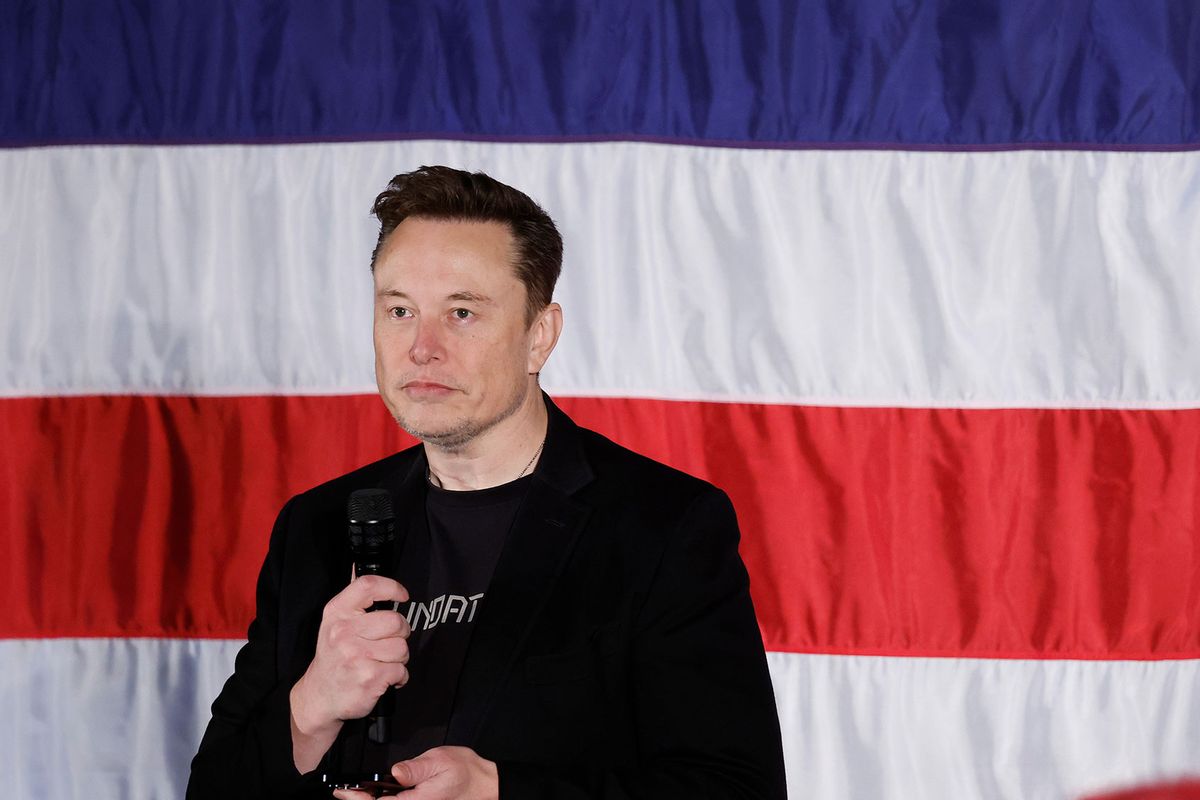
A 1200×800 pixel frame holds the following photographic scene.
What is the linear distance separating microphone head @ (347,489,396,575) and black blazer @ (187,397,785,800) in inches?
8.3

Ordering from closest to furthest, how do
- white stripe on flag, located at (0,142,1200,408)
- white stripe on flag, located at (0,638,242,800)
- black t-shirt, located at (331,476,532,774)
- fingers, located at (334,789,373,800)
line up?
fingers, located at (334,789,373,800), black t-shirt, located at (331,476,532,774), white stripe on flag, located at (0,142,1200,408), white stripe on flag, located at (0,638,242,800)

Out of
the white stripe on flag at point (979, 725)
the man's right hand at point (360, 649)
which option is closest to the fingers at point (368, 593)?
the man's right hand at point (360, 649)

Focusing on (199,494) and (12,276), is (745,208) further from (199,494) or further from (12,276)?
(12,276)

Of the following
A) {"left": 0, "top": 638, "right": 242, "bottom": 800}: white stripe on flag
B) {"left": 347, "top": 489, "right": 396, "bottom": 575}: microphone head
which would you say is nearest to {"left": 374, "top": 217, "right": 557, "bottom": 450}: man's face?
{"left": 347, "top": 489, "right": 396, "bottom": 575}: microphone head

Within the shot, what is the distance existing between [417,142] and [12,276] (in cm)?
80

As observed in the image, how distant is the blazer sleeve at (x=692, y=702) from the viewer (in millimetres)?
1357

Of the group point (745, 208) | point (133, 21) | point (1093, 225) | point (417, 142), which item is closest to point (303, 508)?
point (417, 142)

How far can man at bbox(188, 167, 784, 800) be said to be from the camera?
55.1 inches

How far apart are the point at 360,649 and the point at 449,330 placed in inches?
18.3

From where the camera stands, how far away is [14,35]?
224cm

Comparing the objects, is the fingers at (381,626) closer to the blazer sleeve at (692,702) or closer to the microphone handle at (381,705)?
the microphone handle at (381,705)

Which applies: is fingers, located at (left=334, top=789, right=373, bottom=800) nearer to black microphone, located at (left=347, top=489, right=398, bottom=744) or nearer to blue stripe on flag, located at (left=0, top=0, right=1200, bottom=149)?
black microphone, located at (left=347, top=489, right=398, bottom=744)

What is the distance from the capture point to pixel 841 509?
6.81 feet

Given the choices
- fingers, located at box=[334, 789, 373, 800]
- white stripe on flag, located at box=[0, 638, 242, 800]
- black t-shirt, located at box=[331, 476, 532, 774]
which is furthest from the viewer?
white stripe on flag, located at box=[0, 638, 242, 800]
